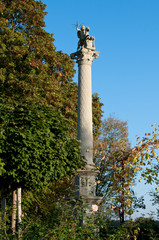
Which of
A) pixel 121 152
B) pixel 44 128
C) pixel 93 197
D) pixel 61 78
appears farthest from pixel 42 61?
pixel 121 152

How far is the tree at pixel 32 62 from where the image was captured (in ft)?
55.7

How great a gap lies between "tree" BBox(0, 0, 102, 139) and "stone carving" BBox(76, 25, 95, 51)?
394 cm

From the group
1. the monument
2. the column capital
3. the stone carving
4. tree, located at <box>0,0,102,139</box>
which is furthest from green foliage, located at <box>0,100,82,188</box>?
tree, located at <box>0,0,102,139</box>

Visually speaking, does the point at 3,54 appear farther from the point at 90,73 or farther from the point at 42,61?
Result: the point at 90,73

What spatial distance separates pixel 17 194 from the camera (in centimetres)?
1176

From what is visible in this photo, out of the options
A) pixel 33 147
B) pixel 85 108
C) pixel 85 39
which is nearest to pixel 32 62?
pixel 85 39

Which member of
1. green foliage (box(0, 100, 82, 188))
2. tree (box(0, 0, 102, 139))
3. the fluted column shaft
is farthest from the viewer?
tree (box(0, 0, 102, 139))

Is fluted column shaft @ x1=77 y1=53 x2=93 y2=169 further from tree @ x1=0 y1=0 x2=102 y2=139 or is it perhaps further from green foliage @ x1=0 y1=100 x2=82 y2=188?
tree @ x1=0 y1=0 x2=102 y2=139

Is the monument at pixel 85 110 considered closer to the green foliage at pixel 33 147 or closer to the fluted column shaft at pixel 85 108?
the fluted column shaft at pixel 85 108

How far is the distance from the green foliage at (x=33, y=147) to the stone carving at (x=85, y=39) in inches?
137

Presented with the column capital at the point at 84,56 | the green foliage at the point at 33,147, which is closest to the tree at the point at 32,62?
the column capital at the point at 84,56

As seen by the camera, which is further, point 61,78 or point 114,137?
point 114,137

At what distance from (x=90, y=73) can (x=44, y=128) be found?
3372 millimetres

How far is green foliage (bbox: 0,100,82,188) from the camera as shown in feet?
34.2
